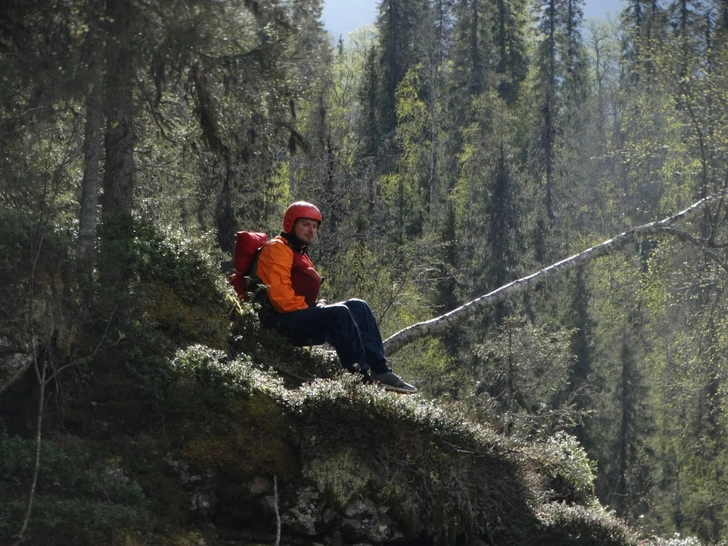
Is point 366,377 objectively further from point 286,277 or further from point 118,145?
point 118,145

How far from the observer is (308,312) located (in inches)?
342

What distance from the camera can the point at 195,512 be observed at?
6824 millimetres

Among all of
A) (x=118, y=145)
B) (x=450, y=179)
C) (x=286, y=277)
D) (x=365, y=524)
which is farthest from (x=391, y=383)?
(x=450, y=179)

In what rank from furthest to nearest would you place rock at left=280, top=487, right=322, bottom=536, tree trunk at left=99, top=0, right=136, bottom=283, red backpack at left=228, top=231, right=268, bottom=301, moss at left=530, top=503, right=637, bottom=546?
red backpack at left=228, top=231, right=268, bottom=301
moss at left=530, top=503, right=637, bottom=546
tree trunk at left=99, top=0, right=136, bottom=283
rock at left=280, top=487, right=322, bottom=536

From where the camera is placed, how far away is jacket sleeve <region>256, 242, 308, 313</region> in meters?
8.68

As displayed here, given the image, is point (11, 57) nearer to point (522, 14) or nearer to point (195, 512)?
point (195, 512)

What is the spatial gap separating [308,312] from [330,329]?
287 millimetres

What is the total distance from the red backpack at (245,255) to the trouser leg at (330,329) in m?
0.49

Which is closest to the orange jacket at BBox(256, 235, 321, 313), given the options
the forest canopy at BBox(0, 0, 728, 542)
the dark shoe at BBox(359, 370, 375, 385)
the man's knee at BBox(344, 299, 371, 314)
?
the man's knee at BBox(344, 299, 371, 314)

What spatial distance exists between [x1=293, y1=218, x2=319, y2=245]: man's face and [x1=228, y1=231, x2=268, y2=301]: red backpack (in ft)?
1.15

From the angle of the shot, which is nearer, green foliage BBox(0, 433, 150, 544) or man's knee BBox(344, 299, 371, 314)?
green foliage BBox(0, 433, 150, 544)

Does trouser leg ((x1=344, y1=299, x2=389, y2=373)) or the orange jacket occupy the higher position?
the orange jacket

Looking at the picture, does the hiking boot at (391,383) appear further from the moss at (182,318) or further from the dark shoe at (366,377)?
the moss at (182,318)

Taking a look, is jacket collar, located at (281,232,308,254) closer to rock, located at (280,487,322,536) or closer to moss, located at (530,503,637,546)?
rock, located at (280,487,322,536)
